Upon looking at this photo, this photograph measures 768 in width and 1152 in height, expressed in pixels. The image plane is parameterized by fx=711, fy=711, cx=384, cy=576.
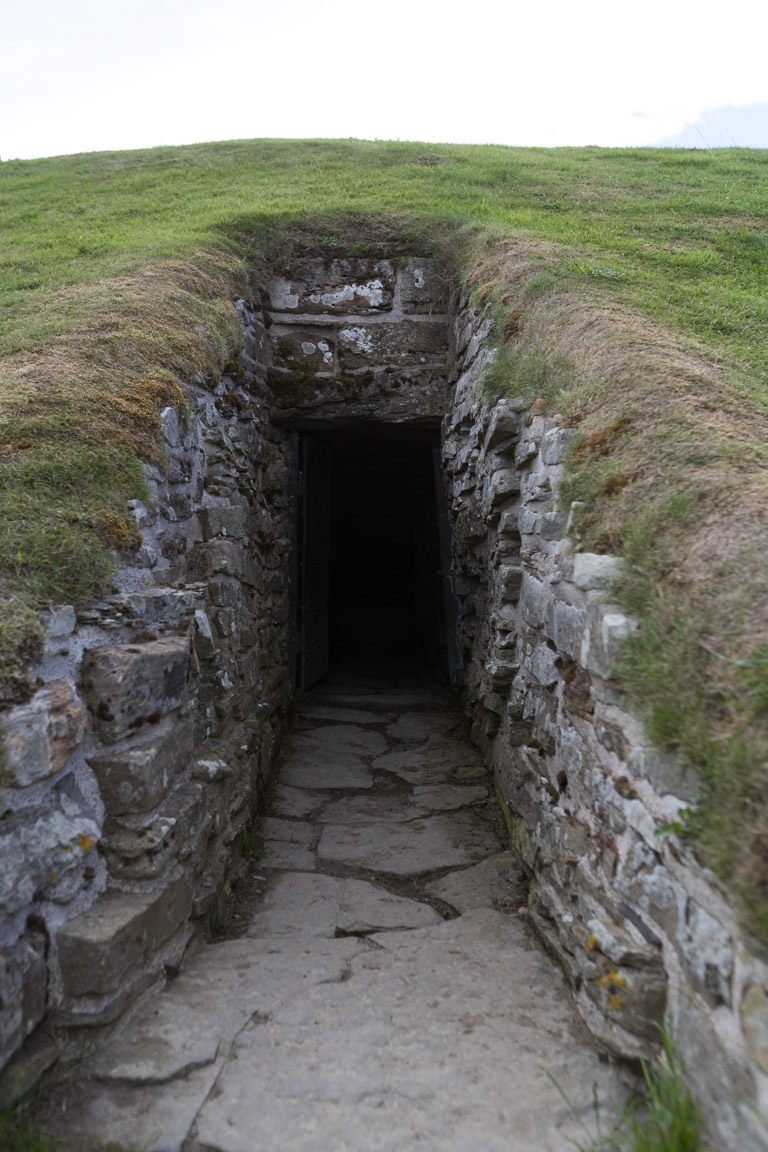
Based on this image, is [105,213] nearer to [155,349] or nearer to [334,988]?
[155,349]

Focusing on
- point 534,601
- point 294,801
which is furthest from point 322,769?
point 534,601

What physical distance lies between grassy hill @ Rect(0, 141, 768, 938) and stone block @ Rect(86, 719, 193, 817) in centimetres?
42

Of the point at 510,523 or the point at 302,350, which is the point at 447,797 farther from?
the point at 302,350

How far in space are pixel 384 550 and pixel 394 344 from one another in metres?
Answer: 5.60

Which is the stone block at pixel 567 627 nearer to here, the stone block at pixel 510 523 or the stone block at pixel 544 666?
the stone block at pixel 544 666

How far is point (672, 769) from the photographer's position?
1.79 metres

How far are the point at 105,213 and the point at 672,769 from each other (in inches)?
289

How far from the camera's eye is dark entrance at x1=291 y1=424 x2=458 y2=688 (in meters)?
6.11

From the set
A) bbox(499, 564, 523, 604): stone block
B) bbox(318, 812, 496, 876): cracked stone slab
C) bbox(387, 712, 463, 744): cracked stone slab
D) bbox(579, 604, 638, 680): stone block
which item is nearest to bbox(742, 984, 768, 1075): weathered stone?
bbox(579, 604, 638, 680): stone block

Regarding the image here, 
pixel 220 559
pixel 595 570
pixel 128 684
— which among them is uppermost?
pixel 595 570

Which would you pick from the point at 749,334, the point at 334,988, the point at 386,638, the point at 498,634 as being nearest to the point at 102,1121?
the point at 334,988

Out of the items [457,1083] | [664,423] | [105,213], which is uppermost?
[105,213]

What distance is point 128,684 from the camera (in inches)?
90.6

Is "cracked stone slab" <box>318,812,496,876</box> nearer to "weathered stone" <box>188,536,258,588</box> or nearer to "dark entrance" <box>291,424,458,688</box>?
"weathered stone" <box>188,536,258,588</box>
